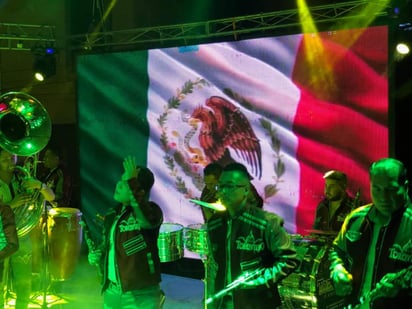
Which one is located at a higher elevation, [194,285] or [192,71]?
[192,71]

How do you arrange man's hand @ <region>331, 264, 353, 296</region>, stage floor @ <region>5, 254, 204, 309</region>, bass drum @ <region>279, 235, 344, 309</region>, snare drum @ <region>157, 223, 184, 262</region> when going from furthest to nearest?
stage floor @ <region>5, 254, 204, 309</region>, snare drum @ <region>157, 223, 184, 262</region>, bass drum @ <region>279, 235, 344, 309</region>, man's hand @ <region>331, 264, 353, 296</region>

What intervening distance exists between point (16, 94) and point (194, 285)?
3490 millimetres

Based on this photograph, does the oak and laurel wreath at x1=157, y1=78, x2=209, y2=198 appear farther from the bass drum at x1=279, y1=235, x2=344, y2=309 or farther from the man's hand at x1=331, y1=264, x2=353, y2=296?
the man's hand at x1=331, y1=264, x2=353, y2=296

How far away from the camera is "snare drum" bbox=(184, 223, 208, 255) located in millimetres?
Result: 4570

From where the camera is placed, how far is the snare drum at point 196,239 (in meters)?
4.57

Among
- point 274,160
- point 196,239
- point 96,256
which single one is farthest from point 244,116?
point 96,256

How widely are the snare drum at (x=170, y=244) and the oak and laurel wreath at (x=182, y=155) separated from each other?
79.8 inches

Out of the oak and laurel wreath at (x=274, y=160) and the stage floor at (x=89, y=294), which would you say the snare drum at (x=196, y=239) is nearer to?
the stage floor at (x=89, y=294)

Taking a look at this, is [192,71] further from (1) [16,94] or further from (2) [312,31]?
(1) [16,94]

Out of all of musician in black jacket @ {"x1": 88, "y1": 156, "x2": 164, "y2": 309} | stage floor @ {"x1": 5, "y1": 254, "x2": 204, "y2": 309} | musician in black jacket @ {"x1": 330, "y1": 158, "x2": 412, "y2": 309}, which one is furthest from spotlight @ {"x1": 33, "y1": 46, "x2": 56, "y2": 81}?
musician in black jacket @ {"x1": 330, "y1": 158, "x2": 412, "y2": 309}

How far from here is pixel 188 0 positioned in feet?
33.4

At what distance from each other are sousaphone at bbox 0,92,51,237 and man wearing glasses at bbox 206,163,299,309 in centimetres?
300

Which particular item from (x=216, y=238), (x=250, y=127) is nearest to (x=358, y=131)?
(x=250, y=127)

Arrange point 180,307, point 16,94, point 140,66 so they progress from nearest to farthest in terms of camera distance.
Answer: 1. point 16,94
2. point 180,307
3. point 140,66
